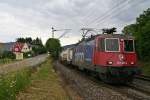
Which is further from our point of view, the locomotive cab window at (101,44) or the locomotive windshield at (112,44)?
the locomotive cab window at (101,44)

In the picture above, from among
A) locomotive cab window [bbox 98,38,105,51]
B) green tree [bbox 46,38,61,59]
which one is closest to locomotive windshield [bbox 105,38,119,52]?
locomotive cab window [bbox 98,38,105,51]

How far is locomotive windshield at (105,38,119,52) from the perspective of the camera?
24.5 m

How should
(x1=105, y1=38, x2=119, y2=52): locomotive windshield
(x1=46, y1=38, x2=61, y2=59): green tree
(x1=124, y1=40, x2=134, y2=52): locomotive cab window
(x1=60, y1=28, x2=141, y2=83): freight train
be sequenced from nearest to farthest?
(x1=60, y1=28, x2=141, y2=83): freight train < (x1=105, y1=38, x2=119, y2=52): locomotive windshield < (x1=124, y1=40, x2=134, y2=52): locomotive cab window < (x1=46, y1=38, x2=61, y2=59): green tree

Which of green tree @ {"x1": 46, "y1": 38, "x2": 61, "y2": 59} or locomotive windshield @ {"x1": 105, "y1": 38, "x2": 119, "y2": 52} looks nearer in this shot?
locomotive windshield @ {"x1": 105, "y1": 38, "x2": 119, "y2": 52}

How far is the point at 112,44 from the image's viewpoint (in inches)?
971

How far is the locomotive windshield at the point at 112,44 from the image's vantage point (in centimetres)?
2450

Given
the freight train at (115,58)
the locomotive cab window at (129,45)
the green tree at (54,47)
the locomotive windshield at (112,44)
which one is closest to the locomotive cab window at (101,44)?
the freight train at (115,58)

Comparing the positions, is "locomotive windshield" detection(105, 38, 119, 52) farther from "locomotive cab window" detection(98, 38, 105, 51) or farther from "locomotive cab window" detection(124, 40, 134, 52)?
"locomotive cab window" detection(124, 40, 134, 52)

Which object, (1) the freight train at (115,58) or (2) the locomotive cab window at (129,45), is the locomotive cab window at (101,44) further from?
(2) the locomotive cab window at (129,45)

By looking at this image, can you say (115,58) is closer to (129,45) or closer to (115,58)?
(115,58)

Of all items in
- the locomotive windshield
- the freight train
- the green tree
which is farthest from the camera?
the green tree

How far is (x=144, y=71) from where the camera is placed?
36.4 m

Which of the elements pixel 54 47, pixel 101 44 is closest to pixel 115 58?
pixel 101 44

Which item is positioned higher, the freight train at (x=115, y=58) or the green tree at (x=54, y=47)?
the green tree at (x=54, y=47)
